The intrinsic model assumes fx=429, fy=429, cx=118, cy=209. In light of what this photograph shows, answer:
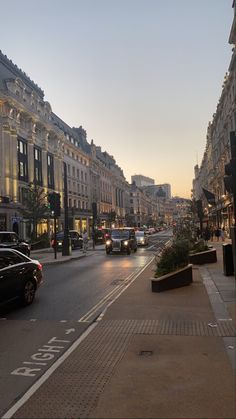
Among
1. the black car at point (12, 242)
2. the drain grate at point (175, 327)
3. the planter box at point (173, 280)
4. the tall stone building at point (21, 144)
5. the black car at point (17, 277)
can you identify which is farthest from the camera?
the tall stone building at point (21, 144)

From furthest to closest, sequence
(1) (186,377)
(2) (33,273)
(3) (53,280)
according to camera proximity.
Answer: (3) (53,280), (2) (33,273), (1) (186,377)

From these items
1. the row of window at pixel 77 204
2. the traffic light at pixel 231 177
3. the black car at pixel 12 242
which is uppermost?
the row of window at pixel 77 204

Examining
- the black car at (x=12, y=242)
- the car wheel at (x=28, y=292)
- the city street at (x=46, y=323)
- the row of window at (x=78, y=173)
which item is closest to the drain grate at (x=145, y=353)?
the city street at (x=46, y=323)

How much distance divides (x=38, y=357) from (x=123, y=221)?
401 feet

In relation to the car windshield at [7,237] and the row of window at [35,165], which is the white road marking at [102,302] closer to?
the car windshield at [7,237]

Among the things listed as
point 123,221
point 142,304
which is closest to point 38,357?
point 142,304

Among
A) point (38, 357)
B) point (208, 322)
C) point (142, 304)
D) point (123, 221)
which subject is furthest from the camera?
point (123, 221)

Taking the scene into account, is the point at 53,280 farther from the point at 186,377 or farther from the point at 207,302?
the point at 186,377

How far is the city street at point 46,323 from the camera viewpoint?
5.86 meters

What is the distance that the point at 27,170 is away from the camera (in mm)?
55438

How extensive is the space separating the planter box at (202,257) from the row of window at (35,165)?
3640cm

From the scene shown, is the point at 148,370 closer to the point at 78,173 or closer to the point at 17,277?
the point at 17,277

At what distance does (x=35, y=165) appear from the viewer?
58.9m

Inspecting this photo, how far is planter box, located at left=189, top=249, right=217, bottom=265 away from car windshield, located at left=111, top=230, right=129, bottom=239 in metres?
11.9
